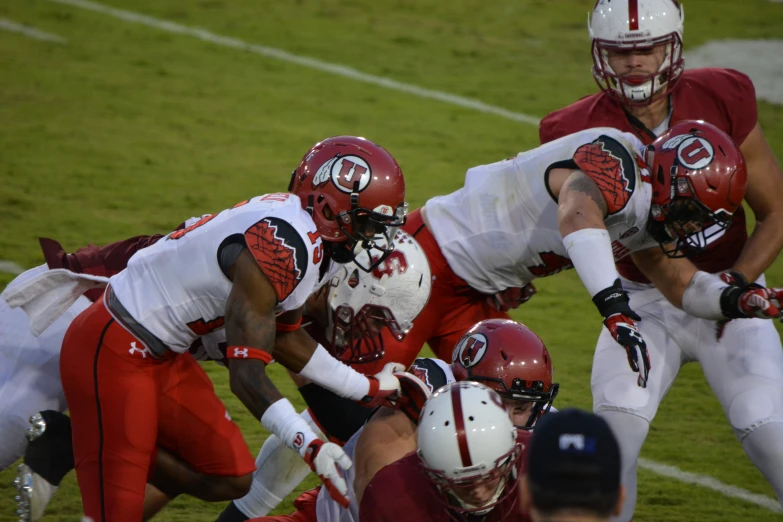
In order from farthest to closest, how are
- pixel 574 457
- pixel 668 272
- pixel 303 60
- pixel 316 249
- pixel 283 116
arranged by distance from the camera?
pixel 303 60, pixel 283 116, pixel 668 272, pixel 316 249, pixel 574 457

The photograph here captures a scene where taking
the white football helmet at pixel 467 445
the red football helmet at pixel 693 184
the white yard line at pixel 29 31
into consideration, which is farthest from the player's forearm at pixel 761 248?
the white yard line at pixel 29 31

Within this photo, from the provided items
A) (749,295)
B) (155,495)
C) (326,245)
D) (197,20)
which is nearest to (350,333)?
(326,245)

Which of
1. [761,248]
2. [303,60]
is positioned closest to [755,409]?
[761,248]

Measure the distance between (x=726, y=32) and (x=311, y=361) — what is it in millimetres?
8738

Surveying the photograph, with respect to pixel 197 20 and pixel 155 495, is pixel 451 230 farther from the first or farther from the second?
pixel 197 20

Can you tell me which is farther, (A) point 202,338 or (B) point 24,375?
(B) point 24,375

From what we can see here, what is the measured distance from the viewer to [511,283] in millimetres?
5000

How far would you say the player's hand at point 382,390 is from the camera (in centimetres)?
407

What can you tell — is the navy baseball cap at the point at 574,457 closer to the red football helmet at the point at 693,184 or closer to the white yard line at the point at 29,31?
the red football helmet at the point at 693,184

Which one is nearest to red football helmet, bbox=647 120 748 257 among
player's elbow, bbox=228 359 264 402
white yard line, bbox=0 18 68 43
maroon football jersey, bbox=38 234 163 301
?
player's elbow, bbox=228 359 264 402

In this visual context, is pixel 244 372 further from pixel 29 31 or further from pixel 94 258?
pixel 29 31

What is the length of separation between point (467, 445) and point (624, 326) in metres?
1.02

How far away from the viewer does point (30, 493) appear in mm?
4285

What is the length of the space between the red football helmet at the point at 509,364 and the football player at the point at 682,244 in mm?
503
